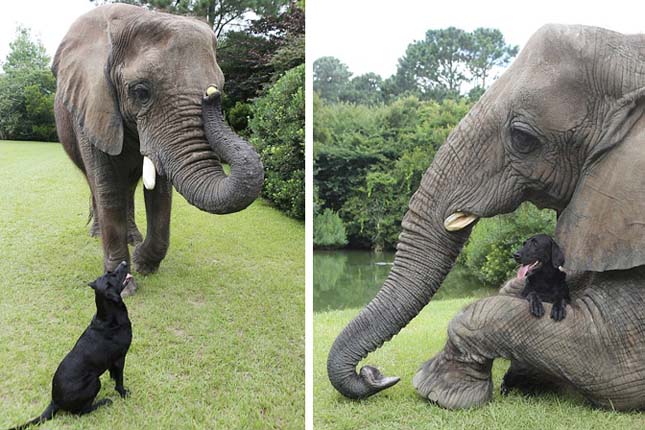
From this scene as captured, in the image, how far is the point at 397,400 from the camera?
324 centimetres

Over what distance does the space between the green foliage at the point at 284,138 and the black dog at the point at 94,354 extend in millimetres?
4090

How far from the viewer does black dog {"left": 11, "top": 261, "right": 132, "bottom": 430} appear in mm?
2887

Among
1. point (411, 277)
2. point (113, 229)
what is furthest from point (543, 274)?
point (113, 229)

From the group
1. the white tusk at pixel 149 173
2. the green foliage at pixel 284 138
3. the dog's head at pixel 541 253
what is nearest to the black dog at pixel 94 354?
the white tusk at pixel 149 173

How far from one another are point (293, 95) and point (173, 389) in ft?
14.5

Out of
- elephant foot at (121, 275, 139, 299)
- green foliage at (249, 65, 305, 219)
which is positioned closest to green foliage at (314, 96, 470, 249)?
green foliage at (249, 65, 305, 219)

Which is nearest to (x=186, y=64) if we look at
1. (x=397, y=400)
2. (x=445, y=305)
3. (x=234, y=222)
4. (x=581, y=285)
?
(x=397, y=400)

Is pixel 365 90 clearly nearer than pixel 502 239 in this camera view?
No

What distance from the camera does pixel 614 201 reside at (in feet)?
8.96

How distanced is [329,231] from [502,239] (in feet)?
17.1

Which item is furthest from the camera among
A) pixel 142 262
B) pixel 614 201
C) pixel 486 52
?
pixel 486 52

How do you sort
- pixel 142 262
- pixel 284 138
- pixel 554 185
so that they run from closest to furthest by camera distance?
pixel 554 185, pixel 142 262, pixel 284 138

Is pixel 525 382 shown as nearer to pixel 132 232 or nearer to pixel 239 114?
pixel 132 232

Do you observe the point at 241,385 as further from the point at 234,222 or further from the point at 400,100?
the point at 400,100
